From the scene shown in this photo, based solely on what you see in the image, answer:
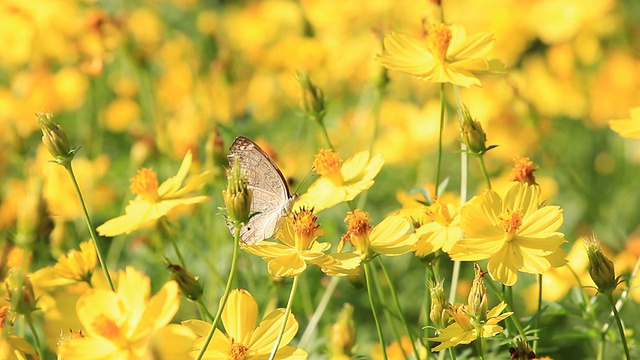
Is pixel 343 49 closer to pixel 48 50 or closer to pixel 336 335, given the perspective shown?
pixel 48 50

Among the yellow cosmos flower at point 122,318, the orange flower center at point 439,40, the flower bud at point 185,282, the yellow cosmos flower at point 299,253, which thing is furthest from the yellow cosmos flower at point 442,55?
the yellow cosmos flower at point 122,318

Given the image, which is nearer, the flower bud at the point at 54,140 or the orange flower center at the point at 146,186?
the flower bud at the point at 54,140

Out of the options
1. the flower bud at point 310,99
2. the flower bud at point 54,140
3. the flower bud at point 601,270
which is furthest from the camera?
the flower bud at point 310,99

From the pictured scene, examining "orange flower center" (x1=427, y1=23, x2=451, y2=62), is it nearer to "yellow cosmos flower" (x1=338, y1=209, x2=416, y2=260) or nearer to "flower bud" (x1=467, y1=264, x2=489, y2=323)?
"yellow cosmos flower" (x1=338, y1=209, x2=416, y2=260)

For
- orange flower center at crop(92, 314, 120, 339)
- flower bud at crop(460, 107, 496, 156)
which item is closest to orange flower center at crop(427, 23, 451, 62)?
flower bud at crop(460, 107, 496, 156)

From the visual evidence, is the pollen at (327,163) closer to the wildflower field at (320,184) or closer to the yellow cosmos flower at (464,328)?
the wildflower field at (320,184)

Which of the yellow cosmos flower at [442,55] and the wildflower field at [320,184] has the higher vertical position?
the yellow cosmos flower at [442,55]

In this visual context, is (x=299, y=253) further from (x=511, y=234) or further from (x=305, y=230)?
(x=511, y=234)

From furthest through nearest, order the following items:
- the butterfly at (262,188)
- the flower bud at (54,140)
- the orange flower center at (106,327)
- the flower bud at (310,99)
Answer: the flower bud at (310,99), the butterfly at (262,188), the flower bud at (54,140), the orange flower center at (106,327)
